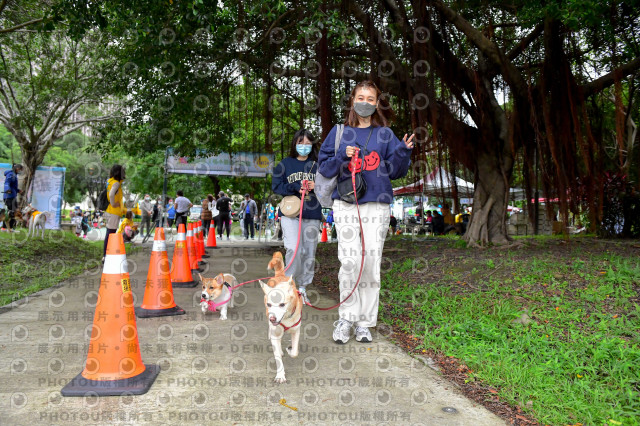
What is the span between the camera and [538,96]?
773cm

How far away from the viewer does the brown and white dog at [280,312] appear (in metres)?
2.67

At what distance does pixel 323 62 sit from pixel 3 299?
5547 mm

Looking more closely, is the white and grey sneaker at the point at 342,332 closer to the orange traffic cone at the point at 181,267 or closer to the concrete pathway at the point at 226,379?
the concrete pathway at the point at 226,379

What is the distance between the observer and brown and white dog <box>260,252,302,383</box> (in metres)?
2.67

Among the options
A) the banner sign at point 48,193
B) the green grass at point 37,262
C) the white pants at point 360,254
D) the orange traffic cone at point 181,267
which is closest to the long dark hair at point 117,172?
the green grass at point 37,262

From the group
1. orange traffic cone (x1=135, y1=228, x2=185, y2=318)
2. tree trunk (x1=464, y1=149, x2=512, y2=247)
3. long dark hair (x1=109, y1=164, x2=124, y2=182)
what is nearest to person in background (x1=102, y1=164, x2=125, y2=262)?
long dark hair (x1=109, y1=164, x2=124, y2=182)

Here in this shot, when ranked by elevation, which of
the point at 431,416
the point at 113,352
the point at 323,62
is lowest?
the point at 431,416

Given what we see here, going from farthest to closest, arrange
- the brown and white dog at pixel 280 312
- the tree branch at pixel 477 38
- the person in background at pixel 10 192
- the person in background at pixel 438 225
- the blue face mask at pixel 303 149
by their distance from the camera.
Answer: the person in background at pixel 438 225, the person in background at pixel 10 192, the tree branch at pixel 477 38, the blue face mask at pixel 303 149, the brown and white dog at pixel 280 312

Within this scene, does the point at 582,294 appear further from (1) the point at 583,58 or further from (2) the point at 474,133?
(1) the point at 583,58

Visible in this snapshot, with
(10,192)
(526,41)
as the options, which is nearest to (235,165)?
(10,192)

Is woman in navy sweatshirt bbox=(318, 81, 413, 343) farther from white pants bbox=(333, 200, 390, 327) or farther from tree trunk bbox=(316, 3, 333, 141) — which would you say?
tree trunk bbox=(316, 3, 333, 141)

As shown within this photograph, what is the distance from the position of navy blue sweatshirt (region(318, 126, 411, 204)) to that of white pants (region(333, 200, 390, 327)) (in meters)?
0.11

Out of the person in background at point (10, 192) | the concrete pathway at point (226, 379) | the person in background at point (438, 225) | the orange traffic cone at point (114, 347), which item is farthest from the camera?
the person in background at point (438, 225)

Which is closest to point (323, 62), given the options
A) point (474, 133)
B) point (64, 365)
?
point (474, 133)
